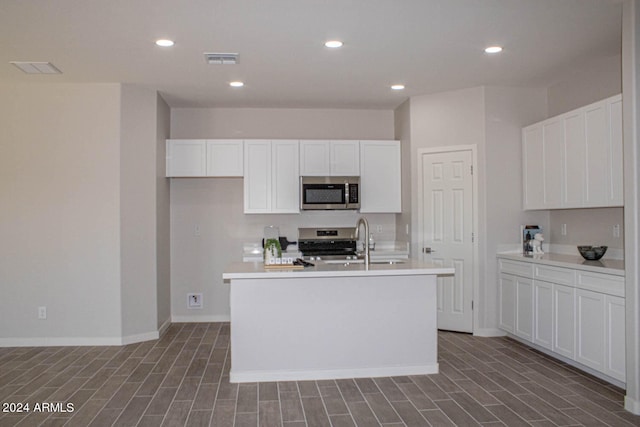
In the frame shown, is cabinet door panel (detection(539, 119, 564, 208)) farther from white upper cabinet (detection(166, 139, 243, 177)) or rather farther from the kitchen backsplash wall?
white upper cabinet (detection(166, 139, 243, 177))

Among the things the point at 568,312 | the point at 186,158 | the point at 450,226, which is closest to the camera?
the point at 568,312

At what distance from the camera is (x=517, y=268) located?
5027mm

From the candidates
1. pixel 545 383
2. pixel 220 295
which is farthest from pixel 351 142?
pixel 545 383

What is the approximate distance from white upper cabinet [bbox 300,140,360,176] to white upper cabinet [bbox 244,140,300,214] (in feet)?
0.41

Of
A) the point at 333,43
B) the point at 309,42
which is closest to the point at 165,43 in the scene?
the point at 309,42

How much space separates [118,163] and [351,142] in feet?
8.84

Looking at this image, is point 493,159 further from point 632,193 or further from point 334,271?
point 334,271

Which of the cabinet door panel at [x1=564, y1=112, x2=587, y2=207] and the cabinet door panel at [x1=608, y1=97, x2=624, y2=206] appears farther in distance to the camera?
the cabinet door panel at [x1=564, y1=112, x2=587, y2=207]

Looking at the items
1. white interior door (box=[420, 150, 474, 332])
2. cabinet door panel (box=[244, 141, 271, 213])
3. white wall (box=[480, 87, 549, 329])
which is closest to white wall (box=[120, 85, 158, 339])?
cabinet door panel (box=[244, 141, 271, 213])

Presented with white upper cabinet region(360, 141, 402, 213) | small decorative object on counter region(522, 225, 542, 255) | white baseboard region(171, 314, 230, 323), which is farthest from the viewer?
white baseboard region(171, 314, 230, 323)

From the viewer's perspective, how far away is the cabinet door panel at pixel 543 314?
176 inches

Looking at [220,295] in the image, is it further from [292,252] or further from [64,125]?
[64,125]

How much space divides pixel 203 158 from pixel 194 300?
1.80 m

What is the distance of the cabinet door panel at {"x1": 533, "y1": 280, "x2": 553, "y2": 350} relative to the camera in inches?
176
